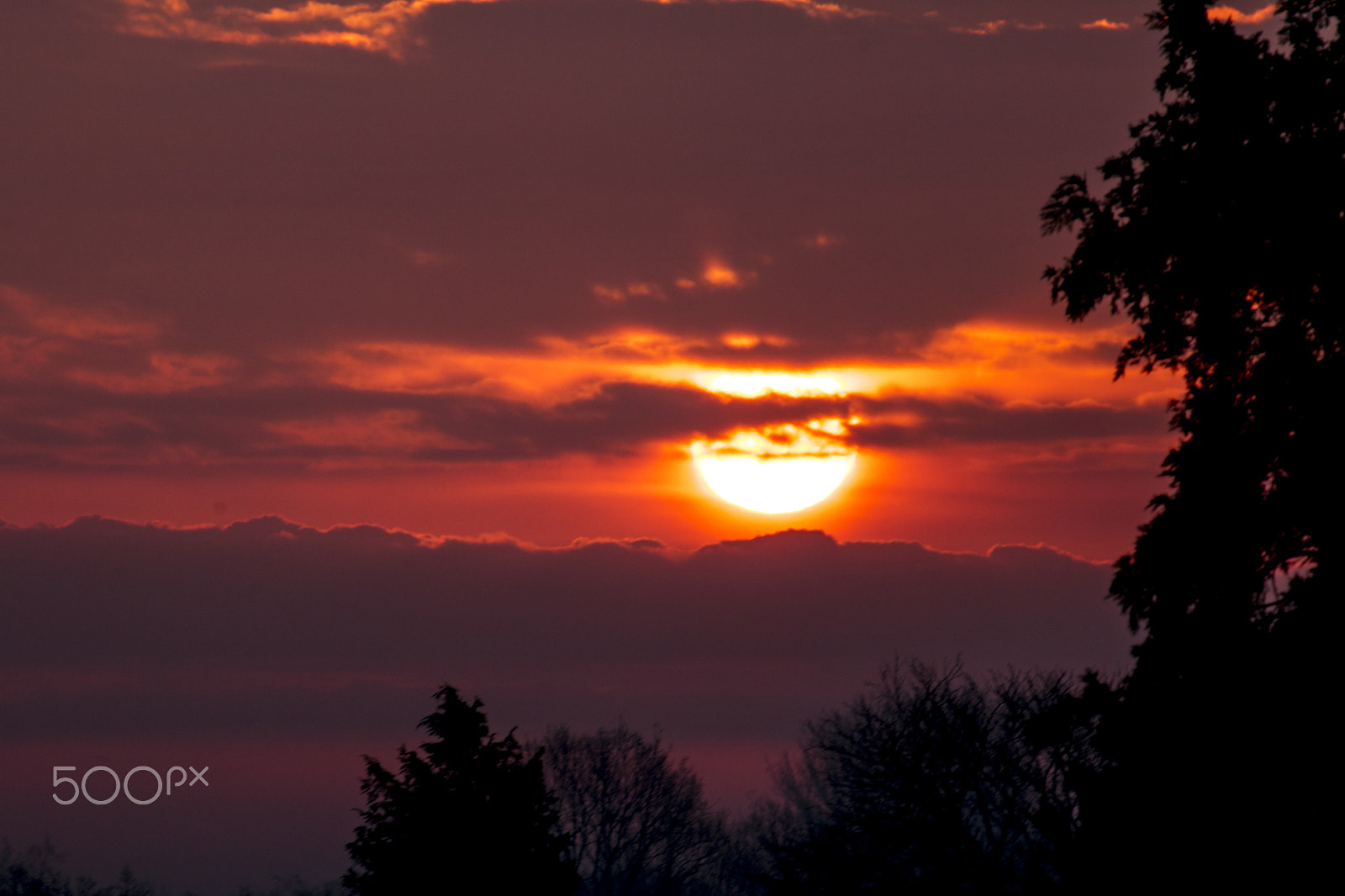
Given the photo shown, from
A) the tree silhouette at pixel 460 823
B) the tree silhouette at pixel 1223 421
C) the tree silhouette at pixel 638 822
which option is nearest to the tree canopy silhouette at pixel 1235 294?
the tree silhouette at pixel 1223 421

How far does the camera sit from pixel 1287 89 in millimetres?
20141

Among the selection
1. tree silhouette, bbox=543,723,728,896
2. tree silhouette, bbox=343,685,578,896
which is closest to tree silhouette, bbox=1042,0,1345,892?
tree silhouette, bbox=343,685,578,896

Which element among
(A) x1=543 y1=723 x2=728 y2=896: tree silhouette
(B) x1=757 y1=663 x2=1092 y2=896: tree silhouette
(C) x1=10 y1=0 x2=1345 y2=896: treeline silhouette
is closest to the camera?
(C) x1=10 y1=0 x2=1345 y2=896: treeline silhouette

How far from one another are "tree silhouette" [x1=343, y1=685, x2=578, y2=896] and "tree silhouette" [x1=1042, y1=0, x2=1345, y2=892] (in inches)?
602

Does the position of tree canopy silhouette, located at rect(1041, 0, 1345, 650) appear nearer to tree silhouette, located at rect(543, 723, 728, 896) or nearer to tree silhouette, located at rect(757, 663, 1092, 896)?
tree silhouette, located at rect(757, 663, 1092, 896)

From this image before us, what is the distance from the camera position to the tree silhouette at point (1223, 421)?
59.1 ft

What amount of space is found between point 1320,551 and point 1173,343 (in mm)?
3945

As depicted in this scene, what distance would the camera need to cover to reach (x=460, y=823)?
32094 mm

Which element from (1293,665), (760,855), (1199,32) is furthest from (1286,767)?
(760,855)

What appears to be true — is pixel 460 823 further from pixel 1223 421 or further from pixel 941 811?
pixel 1223 421

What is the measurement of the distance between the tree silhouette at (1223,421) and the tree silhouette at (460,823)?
1530 cm

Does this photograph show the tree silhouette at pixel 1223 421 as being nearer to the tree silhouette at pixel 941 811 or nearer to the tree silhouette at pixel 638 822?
the tree silhouette at pixel 941 811

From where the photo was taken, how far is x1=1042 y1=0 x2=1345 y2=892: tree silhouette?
1800 cm

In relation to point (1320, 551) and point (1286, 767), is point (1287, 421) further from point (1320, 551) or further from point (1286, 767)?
point (1286, 767)
